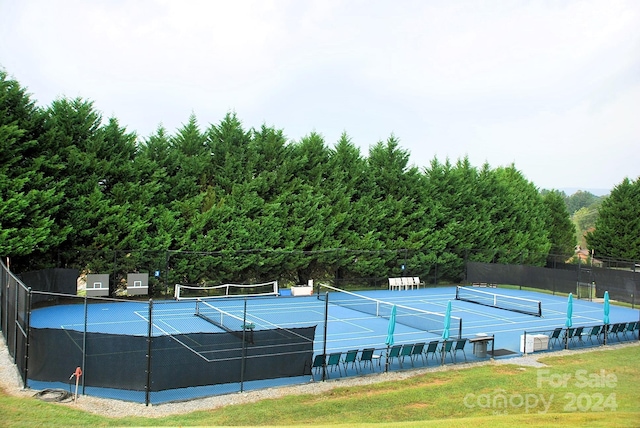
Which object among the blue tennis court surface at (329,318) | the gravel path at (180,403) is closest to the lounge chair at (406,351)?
the gravel path at (180,403)

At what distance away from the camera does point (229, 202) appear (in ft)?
114

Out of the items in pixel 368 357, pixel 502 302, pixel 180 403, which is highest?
pixel 368 357

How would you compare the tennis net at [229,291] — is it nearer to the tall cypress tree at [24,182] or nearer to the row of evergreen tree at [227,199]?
the row of evergreen tree at [227,199]

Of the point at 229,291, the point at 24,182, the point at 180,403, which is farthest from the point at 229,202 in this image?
the point at 180,403

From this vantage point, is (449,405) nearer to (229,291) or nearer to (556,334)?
(556,334)

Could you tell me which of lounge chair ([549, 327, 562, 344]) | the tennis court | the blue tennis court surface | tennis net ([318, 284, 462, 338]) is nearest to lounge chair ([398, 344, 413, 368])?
the tennis court

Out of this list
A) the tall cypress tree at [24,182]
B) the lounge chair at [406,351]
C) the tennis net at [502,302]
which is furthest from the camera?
the tennis net at [502,302]

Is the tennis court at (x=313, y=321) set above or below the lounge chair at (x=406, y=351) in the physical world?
below

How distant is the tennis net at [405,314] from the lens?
23156 millimetres

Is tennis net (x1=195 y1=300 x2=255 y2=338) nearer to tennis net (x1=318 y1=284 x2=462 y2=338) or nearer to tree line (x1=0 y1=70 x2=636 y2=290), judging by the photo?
tennis net (x1=318 y1=284 x2=462 y2=338)

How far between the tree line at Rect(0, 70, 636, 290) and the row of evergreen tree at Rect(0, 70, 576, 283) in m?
0.08

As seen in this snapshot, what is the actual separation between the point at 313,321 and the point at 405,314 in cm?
450

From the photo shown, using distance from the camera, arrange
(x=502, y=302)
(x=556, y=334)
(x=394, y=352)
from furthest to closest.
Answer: (x=502, y=302) → (x=556, y=334) → (x=394, y=352)

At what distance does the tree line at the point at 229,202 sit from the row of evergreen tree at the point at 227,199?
3.3 inches
